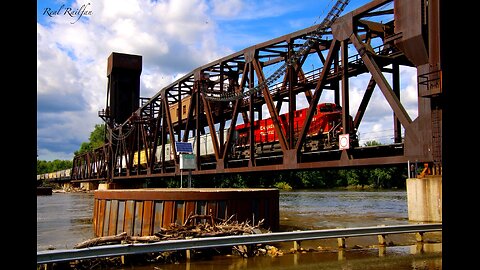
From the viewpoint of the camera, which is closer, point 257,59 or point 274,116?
point 274,116

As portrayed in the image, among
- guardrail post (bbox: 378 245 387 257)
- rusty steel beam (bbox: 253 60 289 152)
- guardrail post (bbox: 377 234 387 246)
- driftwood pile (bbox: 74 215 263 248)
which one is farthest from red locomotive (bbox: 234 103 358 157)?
driftwood pile (bbox: 74 215 263 248)

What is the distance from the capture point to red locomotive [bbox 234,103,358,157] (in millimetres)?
32844

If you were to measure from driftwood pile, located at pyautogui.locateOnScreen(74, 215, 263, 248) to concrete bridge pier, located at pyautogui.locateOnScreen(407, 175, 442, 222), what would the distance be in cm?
949

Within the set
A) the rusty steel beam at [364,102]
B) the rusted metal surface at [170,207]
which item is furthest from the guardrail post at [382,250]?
the rusty steel beam at [364,102]

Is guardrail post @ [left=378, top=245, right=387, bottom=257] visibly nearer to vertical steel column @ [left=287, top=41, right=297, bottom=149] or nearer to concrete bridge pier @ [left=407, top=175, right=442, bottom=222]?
concrete bridge pier @ [left=407, top=175, right=442, bottom=222]

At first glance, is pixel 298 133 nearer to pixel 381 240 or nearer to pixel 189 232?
pixel 381 240

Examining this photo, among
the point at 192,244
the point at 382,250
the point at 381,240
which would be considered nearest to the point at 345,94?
the point at 381,240

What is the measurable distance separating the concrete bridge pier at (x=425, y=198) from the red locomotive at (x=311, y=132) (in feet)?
21.6

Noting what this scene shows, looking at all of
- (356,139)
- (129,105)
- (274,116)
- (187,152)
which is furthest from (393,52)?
(129,105)

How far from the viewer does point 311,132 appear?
35.9 meters

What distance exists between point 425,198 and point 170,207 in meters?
12.0
